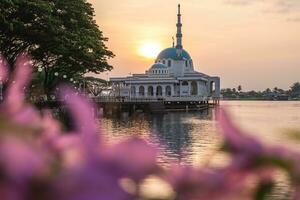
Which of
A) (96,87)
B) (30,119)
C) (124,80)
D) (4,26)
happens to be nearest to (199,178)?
(30,119)

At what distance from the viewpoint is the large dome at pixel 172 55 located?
128 m

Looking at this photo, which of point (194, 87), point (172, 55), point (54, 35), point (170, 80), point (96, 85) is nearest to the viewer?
point (54, 35)

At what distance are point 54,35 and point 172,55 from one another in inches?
3802

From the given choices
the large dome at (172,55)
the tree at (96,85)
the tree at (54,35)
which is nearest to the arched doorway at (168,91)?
the tree at (96,85)

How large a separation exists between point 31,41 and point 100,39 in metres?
11.6

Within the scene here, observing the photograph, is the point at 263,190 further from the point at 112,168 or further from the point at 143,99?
the point at 143,99

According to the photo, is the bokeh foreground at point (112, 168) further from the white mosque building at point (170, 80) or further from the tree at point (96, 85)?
the white mosque building at point (170, 80)

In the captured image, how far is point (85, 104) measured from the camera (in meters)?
0.72

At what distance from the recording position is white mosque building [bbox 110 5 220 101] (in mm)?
111125

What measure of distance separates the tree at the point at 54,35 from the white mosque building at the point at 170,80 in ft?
189

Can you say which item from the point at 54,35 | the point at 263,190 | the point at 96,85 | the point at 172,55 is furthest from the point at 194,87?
the point at 263,190

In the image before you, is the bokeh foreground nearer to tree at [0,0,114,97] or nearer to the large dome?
tree at [0,0,114,97]

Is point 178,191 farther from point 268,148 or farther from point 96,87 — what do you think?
point 96,87

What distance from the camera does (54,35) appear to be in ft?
108
